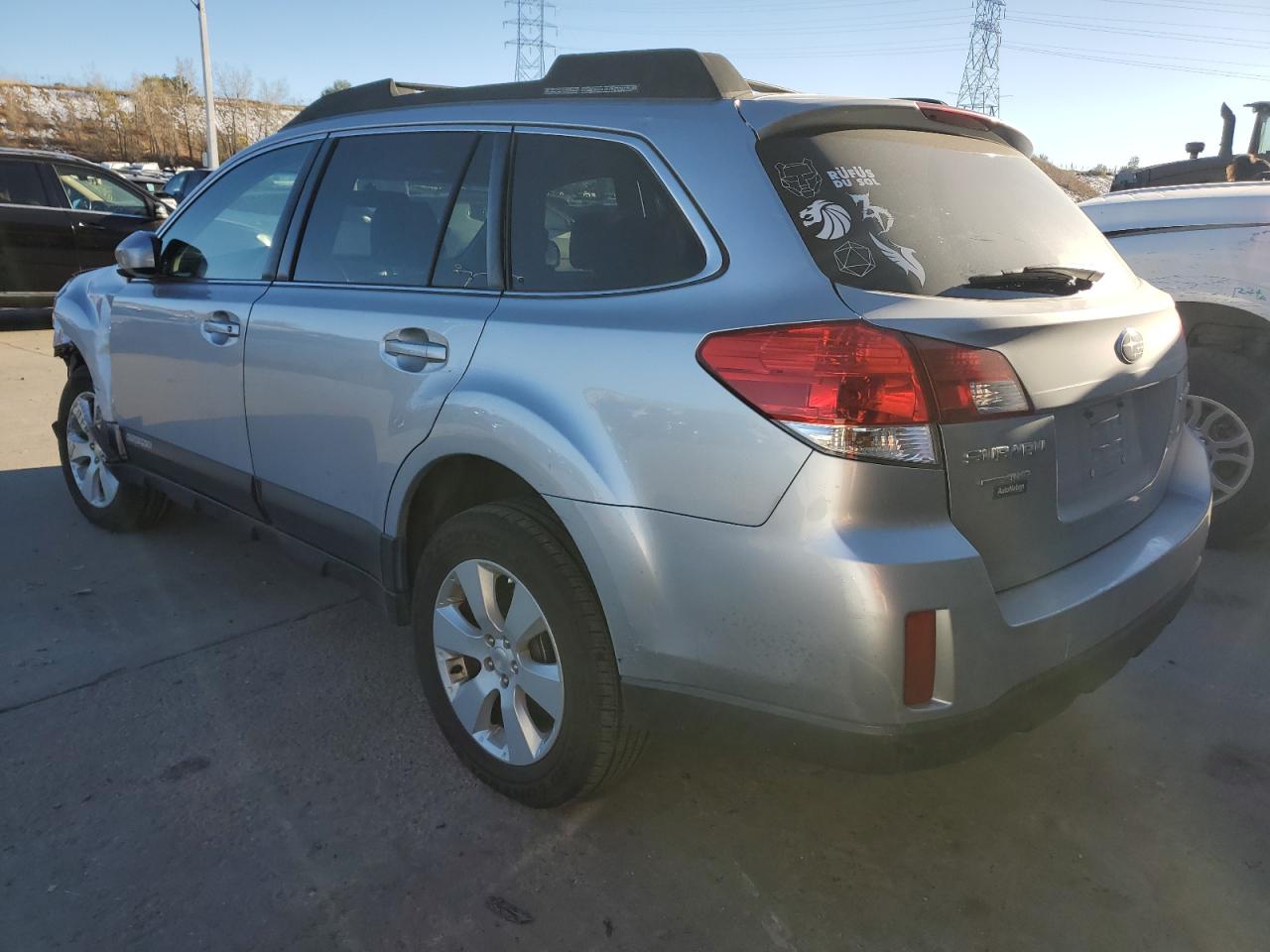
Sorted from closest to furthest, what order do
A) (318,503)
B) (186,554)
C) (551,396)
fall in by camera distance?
(551,396)
(318,503)
(186,554)

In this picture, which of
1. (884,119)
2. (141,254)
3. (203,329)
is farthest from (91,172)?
(884,119)

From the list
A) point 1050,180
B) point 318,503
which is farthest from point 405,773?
point 1050,180

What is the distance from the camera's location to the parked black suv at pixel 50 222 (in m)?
10.4

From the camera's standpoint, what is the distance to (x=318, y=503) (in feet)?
10.1

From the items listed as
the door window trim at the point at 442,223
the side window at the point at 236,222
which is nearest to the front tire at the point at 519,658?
the door window trim at the point at 442,223

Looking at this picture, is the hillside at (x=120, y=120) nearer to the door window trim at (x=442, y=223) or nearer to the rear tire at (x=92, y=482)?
the rear tire at (x=92, y=482)

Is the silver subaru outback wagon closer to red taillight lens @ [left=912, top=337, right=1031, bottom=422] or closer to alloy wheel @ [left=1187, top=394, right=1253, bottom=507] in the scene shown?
red taillight lens @ [left=912, top=337, right=1031, bottom=422]

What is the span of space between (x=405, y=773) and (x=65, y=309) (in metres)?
3.10

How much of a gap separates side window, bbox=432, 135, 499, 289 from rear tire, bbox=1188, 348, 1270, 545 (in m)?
3.32

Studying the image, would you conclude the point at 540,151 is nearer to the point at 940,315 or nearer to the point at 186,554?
the point at 940,315

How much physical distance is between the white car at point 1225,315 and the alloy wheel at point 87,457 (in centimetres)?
478

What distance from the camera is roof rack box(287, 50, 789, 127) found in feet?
7.57

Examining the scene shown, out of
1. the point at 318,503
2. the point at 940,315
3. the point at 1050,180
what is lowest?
the point at 318,503

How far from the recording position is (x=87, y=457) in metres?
4.67
